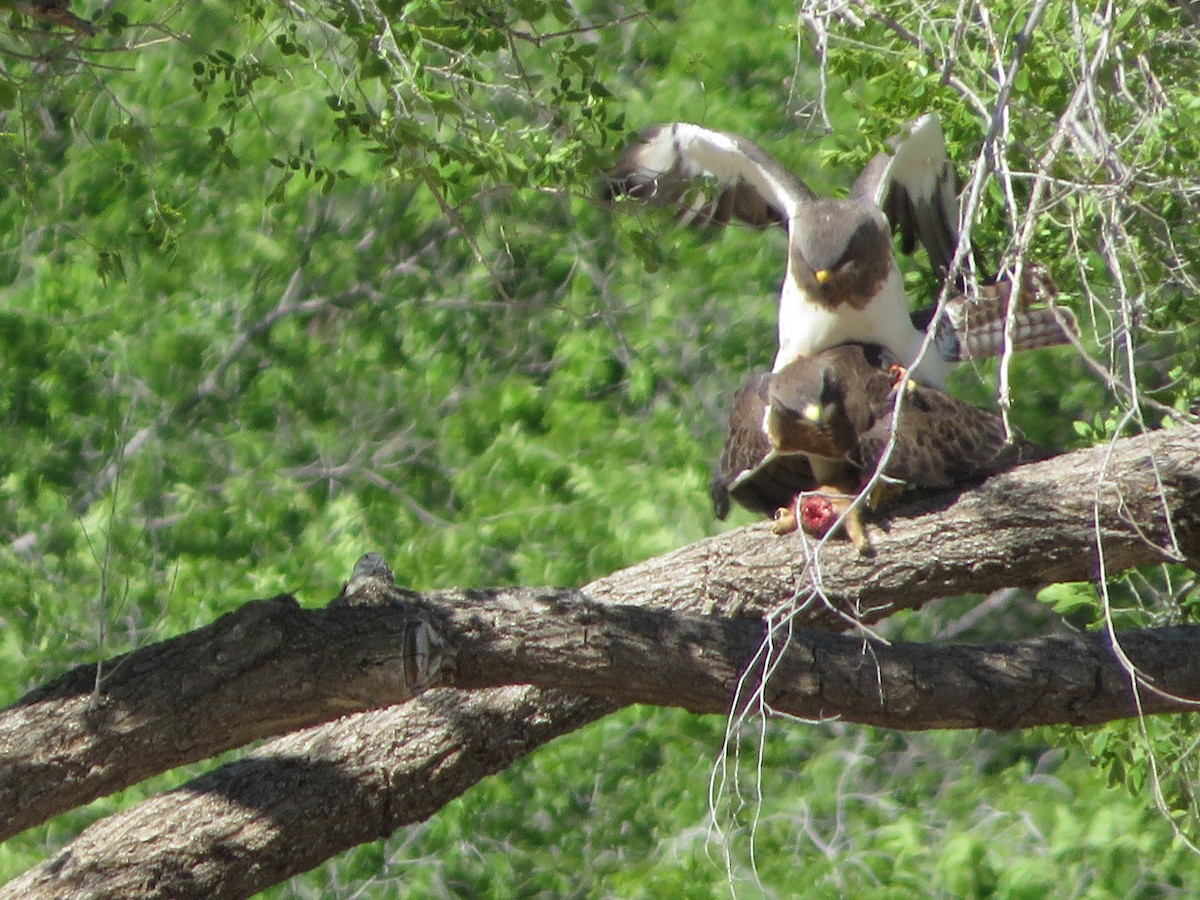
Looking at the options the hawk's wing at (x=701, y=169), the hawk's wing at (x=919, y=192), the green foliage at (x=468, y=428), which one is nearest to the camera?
the hawk's wing at (x=919, y=192)

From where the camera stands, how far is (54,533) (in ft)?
21.7

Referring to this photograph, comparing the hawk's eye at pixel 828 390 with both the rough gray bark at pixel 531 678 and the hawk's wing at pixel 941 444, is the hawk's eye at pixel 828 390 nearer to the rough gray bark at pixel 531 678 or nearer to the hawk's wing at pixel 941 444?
the hawk's wing at pixel 941 444

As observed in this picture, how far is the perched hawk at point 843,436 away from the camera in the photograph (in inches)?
147

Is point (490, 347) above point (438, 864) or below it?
above

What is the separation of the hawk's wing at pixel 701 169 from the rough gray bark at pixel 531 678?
1.35 metres

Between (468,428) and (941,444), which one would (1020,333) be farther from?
(468,428)

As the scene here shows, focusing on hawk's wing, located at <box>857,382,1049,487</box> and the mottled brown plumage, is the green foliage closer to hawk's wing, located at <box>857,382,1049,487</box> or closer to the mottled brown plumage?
the mottled brown plumage

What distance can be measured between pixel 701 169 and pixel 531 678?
2203mm

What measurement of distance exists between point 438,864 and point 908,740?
1848 mm

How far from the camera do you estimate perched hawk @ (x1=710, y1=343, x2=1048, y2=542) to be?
374 centimetres

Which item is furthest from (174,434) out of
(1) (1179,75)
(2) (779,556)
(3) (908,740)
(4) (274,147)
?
(1) (1179,75)

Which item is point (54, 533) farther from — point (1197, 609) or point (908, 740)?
point (1197, 609)

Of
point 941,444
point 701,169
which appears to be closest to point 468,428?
point 701,169

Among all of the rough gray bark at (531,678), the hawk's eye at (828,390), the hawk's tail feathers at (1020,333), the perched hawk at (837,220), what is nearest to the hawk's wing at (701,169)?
the perched hawk at (837,220)
